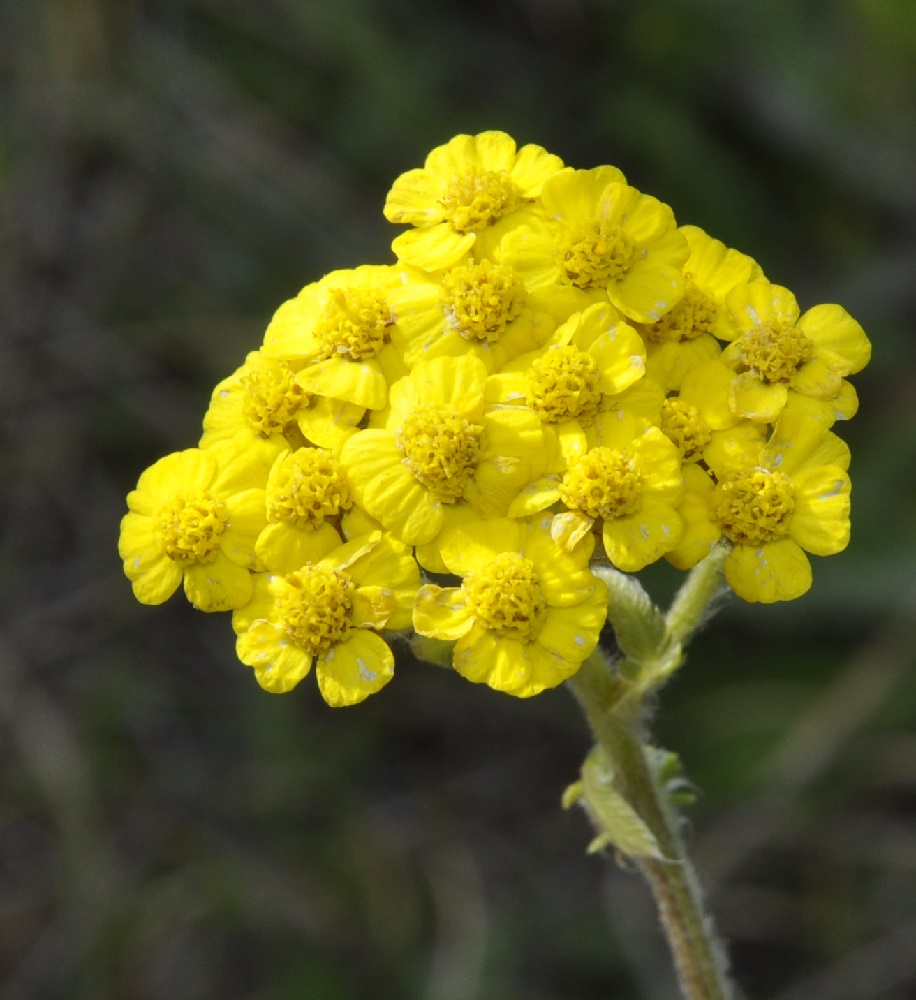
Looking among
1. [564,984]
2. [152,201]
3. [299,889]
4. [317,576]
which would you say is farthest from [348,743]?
[317,576]

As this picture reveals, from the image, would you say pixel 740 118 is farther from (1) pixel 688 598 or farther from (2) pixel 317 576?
(2) pixel 317 576

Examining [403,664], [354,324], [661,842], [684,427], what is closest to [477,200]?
[354,324]

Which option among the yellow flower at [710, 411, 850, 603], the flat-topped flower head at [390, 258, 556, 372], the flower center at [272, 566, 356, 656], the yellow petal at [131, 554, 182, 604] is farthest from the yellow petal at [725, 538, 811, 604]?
the yellow petal at [131, 554, 182, 604]

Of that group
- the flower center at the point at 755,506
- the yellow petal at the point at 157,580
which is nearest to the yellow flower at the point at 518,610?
the flower center at the point at 755,506

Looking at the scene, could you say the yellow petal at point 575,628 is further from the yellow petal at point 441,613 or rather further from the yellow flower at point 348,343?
the yellow flower at point 348,343

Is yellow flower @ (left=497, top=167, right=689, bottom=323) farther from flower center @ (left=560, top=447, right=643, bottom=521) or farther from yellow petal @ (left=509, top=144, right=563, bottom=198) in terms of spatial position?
flower center @ (left=560, top=447, right=643, bottom=521)
